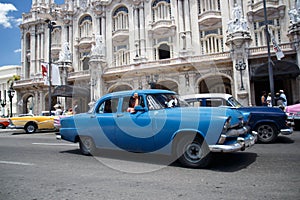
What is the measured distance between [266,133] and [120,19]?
81.1ft

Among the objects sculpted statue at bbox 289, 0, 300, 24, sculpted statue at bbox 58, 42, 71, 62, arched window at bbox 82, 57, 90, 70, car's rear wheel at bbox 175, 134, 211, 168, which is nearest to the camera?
car's rear wheel at bbox 175, 134, 211, 168

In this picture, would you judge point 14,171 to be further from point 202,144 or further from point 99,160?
point 202,144

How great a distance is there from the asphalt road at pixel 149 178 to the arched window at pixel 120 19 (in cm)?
2473

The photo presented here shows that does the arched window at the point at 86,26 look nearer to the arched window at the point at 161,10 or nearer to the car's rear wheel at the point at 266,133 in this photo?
the arched window at the point at 161,10

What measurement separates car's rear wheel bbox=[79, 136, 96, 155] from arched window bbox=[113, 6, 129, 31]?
77.5ft

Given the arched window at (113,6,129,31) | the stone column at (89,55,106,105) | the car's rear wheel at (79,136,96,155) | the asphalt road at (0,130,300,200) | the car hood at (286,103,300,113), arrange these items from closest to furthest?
the asphalt road at (0,130,300,200) < the car's rear wheel at (79,136,96,155) < the car hood at (286,103,300,113) < the stone column at (89,55,106,105) < the arched window at (113,6,129,31)

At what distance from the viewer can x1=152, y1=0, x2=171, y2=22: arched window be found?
26062 millimetres

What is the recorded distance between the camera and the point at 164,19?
84.7ft

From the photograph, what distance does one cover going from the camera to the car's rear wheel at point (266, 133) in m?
7.93

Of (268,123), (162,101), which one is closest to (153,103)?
(162,101)

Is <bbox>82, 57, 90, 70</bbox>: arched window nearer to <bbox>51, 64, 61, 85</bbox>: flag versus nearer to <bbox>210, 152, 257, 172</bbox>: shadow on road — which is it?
<bbox>51, 64, 61, 85</bbox>: flag

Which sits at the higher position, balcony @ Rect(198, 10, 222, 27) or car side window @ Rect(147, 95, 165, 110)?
balcony @ Rect(198, 10, 222, 27)

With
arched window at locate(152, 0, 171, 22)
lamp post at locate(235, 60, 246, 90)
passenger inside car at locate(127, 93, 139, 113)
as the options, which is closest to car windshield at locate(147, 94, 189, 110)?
passenger inside car at locate(127, 93, 139, 113)

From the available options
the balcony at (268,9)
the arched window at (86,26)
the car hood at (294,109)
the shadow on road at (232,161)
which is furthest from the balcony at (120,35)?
the shadow on road at (232,161)
